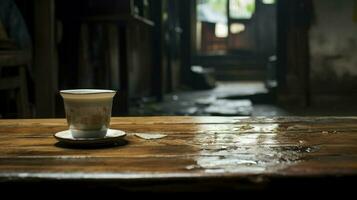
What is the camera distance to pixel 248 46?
19641 millimetres

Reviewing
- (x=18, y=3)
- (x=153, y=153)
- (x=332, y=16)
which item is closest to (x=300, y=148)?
(x=153, y=153)

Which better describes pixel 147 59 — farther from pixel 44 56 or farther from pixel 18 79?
pixel 18 79

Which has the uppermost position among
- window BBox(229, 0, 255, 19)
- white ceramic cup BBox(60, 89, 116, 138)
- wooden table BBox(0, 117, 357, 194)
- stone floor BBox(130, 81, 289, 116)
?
window BBox(229, 0, 255, 19)

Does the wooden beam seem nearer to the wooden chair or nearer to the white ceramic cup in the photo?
the wooden chair

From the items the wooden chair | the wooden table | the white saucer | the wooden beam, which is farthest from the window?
the white saucer

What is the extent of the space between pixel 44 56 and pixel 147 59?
6345mm

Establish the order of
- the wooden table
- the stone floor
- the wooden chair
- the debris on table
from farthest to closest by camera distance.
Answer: the stone floor < the wooden chair < the debris on table < the wooden table

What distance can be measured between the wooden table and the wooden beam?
273 centimetres

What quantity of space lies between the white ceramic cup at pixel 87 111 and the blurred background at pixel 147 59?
2.54 m

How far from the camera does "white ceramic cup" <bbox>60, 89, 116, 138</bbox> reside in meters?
1.62

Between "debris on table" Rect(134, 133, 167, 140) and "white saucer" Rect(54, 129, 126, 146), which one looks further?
"debris on table" Rect(134, 133, 167, 140)

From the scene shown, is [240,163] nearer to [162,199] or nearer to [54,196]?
[162,199]

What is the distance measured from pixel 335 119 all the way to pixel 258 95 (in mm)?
8362

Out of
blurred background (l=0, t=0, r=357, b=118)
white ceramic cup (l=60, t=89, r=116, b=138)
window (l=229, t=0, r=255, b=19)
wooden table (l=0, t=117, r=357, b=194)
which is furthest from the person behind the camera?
window (l=229, t=0, r=255, b=19)
